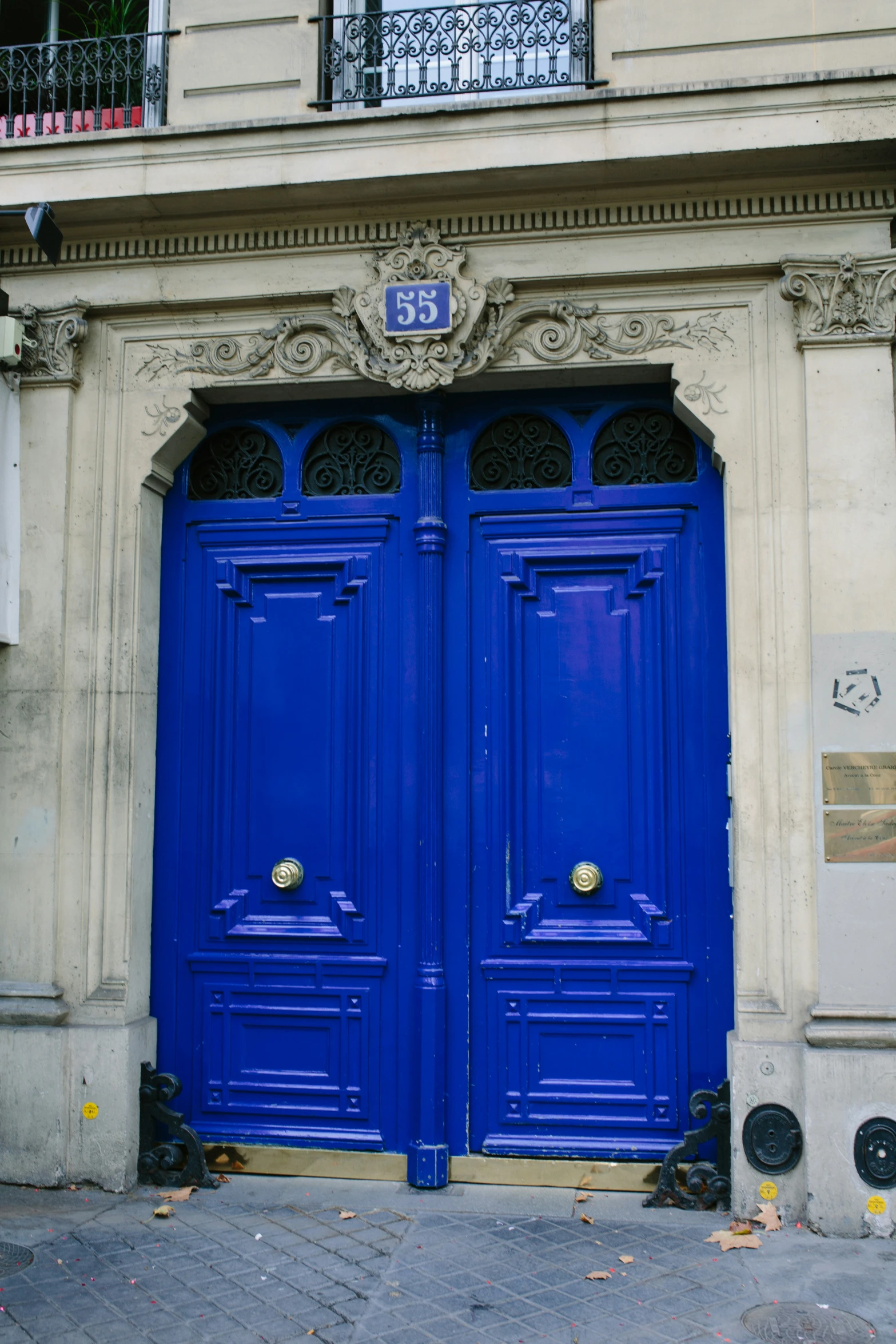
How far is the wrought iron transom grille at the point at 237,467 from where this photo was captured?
5.87 meters

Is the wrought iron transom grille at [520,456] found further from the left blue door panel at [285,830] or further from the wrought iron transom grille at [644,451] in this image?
the left blue door panel at [285,830]

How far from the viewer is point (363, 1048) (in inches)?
215

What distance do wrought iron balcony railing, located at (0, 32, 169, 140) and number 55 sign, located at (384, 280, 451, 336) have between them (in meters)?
1.59

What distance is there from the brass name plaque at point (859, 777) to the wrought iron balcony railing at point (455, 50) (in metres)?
3.39

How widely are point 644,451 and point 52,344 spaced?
3043 mm

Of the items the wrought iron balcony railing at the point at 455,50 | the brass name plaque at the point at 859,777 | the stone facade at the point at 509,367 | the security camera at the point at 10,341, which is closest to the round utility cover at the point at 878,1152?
the stone facade at the point at 509,367

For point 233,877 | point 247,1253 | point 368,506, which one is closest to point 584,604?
point 368,506

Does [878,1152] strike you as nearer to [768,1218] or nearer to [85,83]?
[768,1218]

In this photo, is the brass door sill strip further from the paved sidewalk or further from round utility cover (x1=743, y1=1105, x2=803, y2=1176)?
round utility cover (x1=743, y1=1105, x2=803, y2=1176)

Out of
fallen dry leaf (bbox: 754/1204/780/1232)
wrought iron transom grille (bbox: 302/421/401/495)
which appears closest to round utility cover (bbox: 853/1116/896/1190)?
fallen dry leaf (bbox: 754/1204/780/1232)

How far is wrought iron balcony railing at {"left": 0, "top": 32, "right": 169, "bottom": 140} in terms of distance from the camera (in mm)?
5750

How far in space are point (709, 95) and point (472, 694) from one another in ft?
9.73

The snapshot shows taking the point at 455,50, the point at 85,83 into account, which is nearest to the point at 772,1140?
the point at 455,50

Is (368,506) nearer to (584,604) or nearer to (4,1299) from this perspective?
(584,604)
